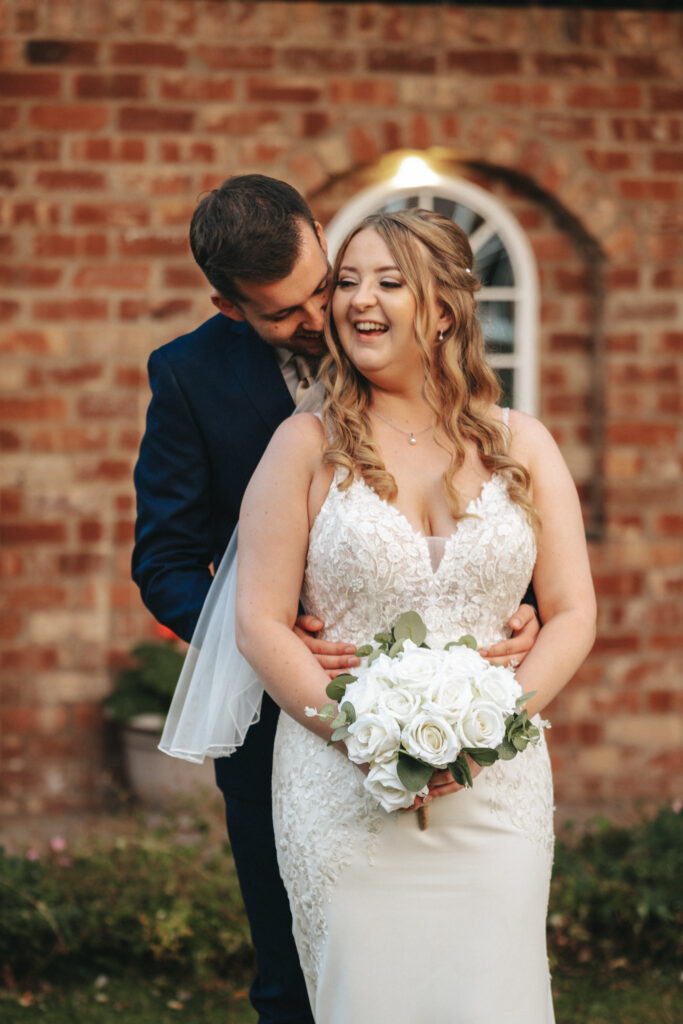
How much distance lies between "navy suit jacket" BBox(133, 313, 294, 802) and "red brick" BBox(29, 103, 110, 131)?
3197mm

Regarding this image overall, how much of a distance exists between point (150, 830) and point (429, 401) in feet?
10.9

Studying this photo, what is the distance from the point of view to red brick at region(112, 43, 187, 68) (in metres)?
5.62

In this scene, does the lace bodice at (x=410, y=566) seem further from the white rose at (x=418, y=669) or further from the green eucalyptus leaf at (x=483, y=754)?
the green eucalyptus leaf at (x=483, y=754)

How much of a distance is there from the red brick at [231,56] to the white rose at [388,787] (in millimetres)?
A: 4462

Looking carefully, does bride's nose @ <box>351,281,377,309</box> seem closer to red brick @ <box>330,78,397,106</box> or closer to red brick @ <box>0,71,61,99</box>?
red brick @ <box>330,78,397,106</box>

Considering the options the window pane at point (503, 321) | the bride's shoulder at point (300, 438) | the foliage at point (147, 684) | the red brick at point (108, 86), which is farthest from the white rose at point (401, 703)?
the red brick at point (108, 86)

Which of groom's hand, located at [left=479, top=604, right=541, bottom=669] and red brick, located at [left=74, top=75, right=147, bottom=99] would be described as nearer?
groom's hand, located at [left=479, top=604, right=541, bottom=669]

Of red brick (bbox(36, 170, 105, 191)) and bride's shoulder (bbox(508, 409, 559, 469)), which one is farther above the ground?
red brick (bbox(36, 170, 105, 191))

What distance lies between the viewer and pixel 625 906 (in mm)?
4273

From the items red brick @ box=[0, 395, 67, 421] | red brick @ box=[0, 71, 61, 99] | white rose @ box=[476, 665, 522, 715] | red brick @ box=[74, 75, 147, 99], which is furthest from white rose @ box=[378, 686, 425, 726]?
red brick @ box=[0, 71, 61, 99]

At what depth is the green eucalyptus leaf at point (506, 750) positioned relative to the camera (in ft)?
7.11

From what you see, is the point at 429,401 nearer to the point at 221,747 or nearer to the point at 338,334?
the point at 338,334

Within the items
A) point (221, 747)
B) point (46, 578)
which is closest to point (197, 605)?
point (221, 747)

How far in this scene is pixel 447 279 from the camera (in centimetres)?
250
